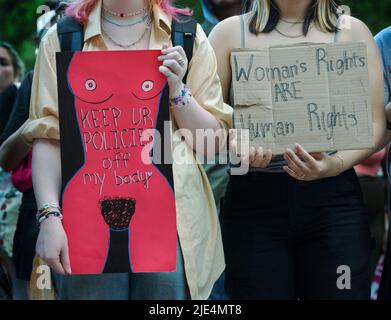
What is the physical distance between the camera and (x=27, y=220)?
14.6 ft

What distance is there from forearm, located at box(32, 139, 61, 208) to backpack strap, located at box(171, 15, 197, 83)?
0.53 meters

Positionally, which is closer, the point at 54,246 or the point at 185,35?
the point at 54,246

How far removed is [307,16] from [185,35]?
0.59 meters

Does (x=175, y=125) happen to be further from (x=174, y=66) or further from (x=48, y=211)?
(x=48, y=211)

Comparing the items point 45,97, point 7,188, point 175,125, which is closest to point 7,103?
point 7,188

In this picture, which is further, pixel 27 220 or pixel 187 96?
pixel 27 220

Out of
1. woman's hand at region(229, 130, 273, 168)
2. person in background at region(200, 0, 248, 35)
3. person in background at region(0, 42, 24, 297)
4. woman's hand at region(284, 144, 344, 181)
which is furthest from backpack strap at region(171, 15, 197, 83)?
person in background at region(0, 42, 24, 297)

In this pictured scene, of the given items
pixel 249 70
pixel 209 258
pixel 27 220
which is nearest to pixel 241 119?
pixel 249 70

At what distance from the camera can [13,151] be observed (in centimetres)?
441

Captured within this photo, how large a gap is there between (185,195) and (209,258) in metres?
0.24

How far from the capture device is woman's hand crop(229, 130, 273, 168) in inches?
129

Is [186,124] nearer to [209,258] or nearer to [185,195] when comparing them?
[185,195]

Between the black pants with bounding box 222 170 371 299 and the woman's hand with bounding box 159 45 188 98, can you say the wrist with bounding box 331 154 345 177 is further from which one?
the woman's hand with bounding box 159 45 188 98

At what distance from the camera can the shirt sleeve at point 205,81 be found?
128 inches
